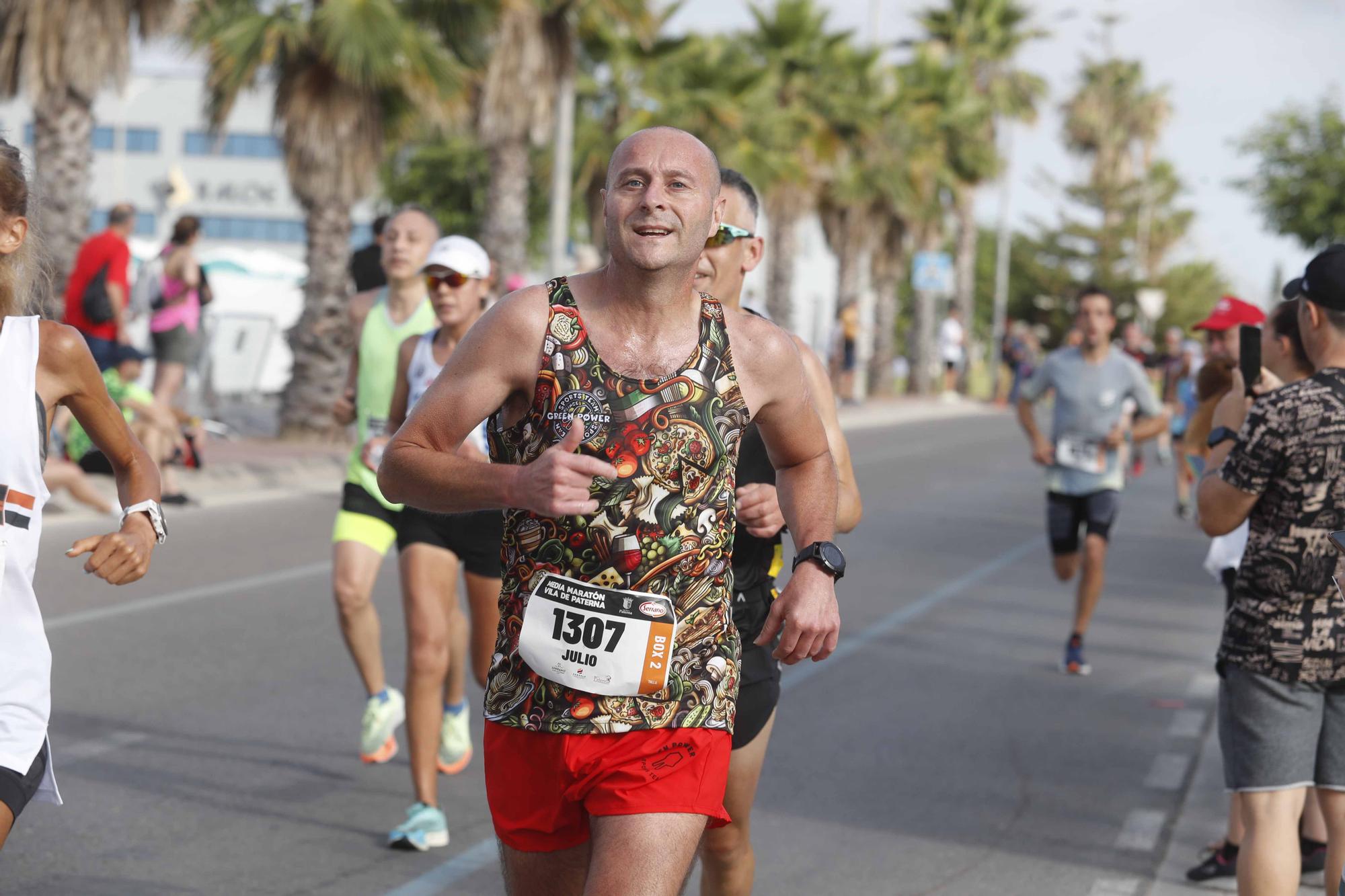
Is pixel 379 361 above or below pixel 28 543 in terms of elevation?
above

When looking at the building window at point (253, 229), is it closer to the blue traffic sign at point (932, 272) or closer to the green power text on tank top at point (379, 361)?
the blue traffic sign at point (932, 272)

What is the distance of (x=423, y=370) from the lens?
6188mm

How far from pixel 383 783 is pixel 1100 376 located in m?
5.33

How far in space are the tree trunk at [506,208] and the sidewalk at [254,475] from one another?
170 inches

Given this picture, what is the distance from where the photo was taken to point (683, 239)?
3.19 meters

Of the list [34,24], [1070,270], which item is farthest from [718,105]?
[1070,270]

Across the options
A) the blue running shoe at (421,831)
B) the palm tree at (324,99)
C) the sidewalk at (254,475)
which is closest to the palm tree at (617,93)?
the palm tree at (324,99)

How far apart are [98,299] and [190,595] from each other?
437cm

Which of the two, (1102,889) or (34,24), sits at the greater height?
(34,24)

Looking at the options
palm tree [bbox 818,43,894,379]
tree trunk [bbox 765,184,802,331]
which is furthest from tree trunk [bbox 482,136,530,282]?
palm tree [bbox 818,43,894,379]

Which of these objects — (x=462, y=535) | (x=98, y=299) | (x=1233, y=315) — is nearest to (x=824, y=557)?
(x=462, y=535)

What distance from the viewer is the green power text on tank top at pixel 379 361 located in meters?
6.58

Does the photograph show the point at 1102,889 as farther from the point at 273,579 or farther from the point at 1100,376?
the point at 273,579

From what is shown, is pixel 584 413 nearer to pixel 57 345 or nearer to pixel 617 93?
pixel 57 345
